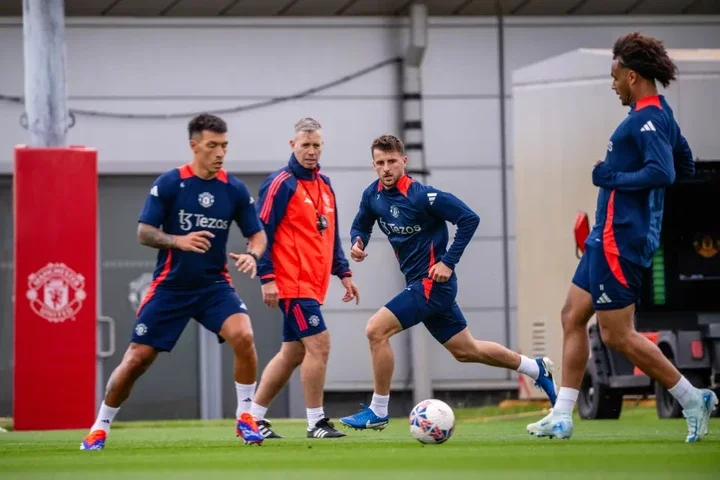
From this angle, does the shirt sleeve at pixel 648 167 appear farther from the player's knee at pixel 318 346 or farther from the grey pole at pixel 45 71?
the grey pole at pixel 45 71

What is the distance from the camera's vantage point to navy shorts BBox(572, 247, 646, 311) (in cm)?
856

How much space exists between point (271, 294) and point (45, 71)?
5627mm

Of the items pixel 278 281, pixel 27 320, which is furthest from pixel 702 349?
pixel 27 320

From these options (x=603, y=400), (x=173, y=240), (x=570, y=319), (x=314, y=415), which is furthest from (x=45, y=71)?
(x=570, y=319)

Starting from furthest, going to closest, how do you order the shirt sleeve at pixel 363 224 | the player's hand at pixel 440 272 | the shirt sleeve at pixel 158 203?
1. the shirt sleeve at pixel 363 224
2. the player's hand at pixel 440 272
3. the shirt sleeve at pixel 158 203

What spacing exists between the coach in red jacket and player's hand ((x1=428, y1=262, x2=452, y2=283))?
2.57ft

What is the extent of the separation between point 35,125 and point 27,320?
1869 mm

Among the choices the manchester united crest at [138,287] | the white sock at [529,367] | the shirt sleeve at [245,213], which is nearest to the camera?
the shirt sleeve at [245,213]

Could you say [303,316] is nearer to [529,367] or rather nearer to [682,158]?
[529,367]

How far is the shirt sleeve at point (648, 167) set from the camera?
27.7ft

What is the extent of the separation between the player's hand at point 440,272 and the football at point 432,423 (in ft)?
3.67

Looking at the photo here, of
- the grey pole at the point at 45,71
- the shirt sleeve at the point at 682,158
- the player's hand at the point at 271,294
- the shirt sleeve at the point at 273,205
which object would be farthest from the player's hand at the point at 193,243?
the grey pole at the point at 45,71

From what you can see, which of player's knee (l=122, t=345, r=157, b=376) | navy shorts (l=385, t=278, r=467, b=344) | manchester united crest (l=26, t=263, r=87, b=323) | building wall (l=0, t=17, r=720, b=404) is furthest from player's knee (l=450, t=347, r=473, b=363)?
building wall (l=0, t=17, r=720, b=404)

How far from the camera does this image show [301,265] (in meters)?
10.0
